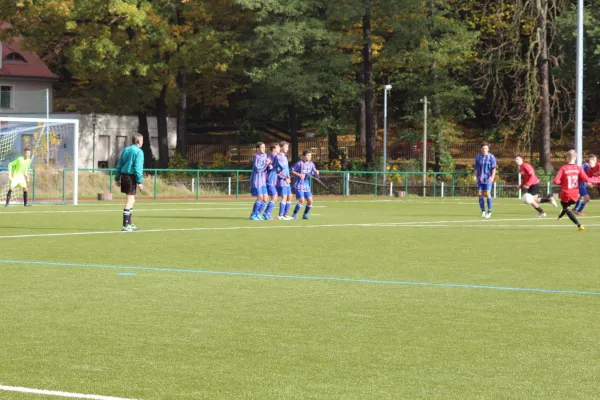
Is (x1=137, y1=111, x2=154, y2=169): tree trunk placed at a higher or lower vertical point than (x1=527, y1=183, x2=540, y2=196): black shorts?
higher

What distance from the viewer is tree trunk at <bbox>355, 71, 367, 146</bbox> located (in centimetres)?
5870

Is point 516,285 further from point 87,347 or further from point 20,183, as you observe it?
point 20,183

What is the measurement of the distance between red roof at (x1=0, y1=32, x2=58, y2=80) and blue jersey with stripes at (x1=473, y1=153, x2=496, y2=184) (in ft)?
149

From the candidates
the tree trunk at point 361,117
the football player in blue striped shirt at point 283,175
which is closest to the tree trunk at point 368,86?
the tree trunk at point 361,117

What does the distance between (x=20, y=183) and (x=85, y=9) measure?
22.9 metres

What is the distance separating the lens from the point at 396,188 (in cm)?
5184

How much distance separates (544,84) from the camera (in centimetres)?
5234

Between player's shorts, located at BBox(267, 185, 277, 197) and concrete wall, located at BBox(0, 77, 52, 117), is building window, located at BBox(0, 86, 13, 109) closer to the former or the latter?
concrete wall, located at BBox(0, 77, 52, 117)

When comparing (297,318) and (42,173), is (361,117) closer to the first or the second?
(42,173)

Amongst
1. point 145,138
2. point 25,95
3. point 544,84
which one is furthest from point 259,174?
point 25,95

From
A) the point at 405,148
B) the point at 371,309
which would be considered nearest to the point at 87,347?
the point at 371,309

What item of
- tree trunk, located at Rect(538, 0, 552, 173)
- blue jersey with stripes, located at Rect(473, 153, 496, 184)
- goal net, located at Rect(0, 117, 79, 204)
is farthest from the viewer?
tree trunk, located at Rect(538, 0, 552, 173)

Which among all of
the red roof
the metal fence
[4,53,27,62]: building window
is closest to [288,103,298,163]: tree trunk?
the metal fence

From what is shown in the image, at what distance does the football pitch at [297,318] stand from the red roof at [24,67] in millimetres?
52567
